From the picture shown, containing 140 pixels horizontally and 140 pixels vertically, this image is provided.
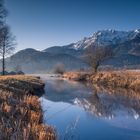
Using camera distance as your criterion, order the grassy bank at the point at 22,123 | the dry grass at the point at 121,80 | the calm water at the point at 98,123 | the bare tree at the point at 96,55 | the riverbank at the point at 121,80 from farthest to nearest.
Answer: the bare tree at the point at 96,55
the riverbank at the point at 121,80
the dry grass at the point at 121,80
the calm water at the point at 98,123
the grassy bank at the point at 22,123

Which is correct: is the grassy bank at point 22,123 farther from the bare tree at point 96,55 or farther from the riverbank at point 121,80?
the bare tree at point 96,55

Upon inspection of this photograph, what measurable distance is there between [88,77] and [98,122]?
168 ft

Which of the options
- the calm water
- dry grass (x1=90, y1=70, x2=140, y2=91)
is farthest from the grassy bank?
dry grass (x1=90, y1=70, x2=140, y2=91)

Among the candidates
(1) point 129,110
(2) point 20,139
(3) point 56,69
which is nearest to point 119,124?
(1) point 129,110

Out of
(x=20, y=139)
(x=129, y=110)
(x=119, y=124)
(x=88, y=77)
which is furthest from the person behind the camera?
(x=88, y=77)

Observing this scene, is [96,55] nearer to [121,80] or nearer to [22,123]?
[121,80]

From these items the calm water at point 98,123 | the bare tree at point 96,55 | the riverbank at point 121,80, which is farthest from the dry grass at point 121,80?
the calm water at point 98,123


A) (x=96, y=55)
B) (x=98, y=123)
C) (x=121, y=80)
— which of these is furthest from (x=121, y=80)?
(x=98, y=123)

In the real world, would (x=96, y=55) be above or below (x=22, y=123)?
above

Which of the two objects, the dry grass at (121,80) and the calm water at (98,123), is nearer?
the calm water at (98,123)

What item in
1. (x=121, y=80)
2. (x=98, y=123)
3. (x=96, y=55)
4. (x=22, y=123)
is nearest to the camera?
(x=22, y=123)

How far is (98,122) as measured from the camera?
1803 centimetres

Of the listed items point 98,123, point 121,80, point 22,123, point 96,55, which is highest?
point 96,55

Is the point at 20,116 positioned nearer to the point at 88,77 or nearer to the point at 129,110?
the point at 129,110
